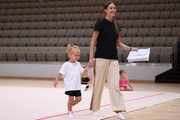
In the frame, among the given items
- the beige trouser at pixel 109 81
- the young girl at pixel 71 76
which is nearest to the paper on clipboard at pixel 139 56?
the beige trouser at pixel 109 81

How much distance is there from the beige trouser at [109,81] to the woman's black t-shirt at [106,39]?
73 mm

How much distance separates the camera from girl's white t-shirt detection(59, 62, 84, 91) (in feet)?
12.4

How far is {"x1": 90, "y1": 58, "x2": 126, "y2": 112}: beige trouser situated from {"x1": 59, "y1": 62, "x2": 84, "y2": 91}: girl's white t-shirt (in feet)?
0.77

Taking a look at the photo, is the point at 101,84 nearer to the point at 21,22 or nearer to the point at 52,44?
the point at 52,44

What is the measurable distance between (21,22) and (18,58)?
230 centimetres

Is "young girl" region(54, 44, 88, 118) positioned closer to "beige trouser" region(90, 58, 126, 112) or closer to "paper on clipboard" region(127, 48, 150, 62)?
"beige trouser" region(90, 58, 126, 112)

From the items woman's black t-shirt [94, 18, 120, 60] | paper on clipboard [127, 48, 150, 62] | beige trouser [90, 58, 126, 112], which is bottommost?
beige trouser [90, 58, 126, 112]

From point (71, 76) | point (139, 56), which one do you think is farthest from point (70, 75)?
point (139, 56)

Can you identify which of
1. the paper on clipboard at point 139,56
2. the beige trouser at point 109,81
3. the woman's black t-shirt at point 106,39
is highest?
the woman's black t-shirt at point 106,39

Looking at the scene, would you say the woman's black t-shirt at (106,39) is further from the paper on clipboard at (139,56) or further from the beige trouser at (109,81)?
the paper on clipboard at (139,56)

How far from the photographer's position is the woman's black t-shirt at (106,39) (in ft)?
12.4

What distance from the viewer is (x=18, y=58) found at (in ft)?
42.0

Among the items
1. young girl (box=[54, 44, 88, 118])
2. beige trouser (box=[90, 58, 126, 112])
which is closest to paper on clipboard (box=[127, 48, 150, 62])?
beige trouser (box=[90, 58, 126, 112])

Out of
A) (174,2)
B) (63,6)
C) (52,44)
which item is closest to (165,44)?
(174,2)
